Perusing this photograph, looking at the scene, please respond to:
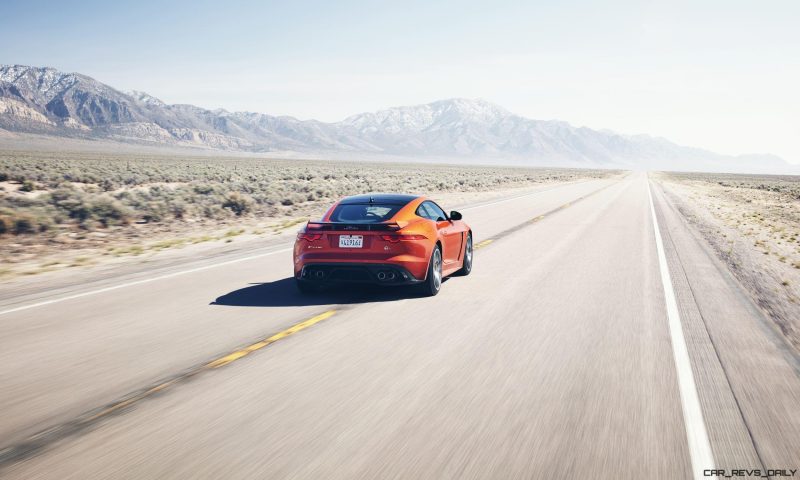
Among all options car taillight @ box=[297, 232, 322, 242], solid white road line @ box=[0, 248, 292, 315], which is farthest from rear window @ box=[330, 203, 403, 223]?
solid white road line @ box=[0, 248, 292, 315]

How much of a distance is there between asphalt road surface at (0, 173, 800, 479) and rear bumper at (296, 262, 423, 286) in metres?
0.31

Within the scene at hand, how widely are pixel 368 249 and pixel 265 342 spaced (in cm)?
235

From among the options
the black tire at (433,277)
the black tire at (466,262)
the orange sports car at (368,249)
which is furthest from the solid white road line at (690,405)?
Answer: the black tire at (466,262)

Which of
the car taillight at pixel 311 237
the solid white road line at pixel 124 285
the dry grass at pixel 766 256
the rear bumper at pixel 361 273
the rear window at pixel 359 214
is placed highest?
the rear window at pixel 359 214

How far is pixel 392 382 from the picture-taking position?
5266 millimetres

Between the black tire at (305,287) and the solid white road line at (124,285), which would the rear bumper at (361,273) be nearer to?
the black tire at (305,287)

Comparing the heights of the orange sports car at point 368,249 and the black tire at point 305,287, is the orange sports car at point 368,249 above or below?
above

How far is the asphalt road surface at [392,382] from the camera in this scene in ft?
12.8

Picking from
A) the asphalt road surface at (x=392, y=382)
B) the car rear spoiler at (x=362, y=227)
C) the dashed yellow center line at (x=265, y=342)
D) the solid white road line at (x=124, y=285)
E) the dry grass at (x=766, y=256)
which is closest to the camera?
the asphalt road surface at (x=392, y=382)

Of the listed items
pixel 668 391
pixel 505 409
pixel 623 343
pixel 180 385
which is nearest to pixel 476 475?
pixel 505 409

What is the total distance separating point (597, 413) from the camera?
15.3 feet

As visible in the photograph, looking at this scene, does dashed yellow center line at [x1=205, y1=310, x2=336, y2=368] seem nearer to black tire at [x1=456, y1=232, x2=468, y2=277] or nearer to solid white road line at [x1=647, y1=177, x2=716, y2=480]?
black tire at [x1=456, y1=232, x2=468, y2=277]

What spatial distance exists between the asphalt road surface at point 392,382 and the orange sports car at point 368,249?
1.13 ft

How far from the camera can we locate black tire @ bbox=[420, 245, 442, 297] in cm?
885
